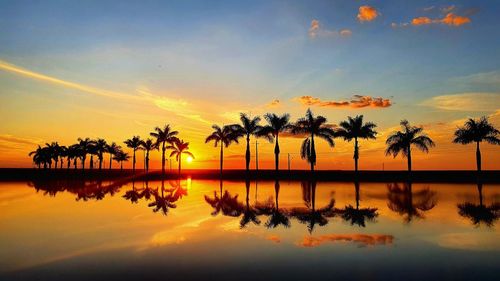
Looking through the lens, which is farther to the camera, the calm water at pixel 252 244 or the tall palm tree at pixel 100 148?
the tall palm tree at pixel 100 148

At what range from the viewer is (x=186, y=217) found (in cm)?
1748

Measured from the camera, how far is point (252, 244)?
11547mm

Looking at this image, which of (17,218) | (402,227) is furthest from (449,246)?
(17,218)

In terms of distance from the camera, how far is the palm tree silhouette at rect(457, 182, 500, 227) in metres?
15.6

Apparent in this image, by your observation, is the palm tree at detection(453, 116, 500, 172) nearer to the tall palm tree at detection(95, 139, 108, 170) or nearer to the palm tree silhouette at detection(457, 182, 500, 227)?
the palm tree silhouette at detection(457, 182, 500, 227)

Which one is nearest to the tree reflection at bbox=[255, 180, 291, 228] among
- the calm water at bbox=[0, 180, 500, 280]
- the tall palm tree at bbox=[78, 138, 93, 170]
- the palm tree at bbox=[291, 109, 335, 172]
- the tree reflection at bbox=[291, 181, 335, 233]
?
the calm water at bbox=[0, 180, 500, 280]

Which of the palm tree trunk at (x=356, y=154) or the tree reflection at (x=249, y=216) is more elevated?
the palm tree trunk at (x=356, y=154)

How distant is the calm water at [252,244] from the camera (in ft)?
28.1

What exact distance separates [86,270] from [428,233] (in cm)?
1160

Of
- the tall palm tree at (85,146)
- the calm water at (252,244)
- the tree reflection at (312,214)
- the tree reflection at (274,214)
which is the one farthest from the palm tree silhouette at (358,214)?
the tall palm tree at (85,146)

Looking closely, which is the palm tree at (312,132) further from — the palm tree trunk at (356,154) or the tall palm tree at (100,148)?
the tall palm tree at (100,148)

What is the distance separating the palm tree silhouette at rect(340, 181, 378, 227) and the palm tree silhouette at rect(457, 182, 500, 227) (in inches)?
166

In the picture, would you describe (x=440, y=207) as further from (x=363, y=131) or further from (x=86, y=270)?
(x=363, y=131)

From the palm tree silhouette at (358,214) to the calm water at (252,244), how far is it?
0.05 m
